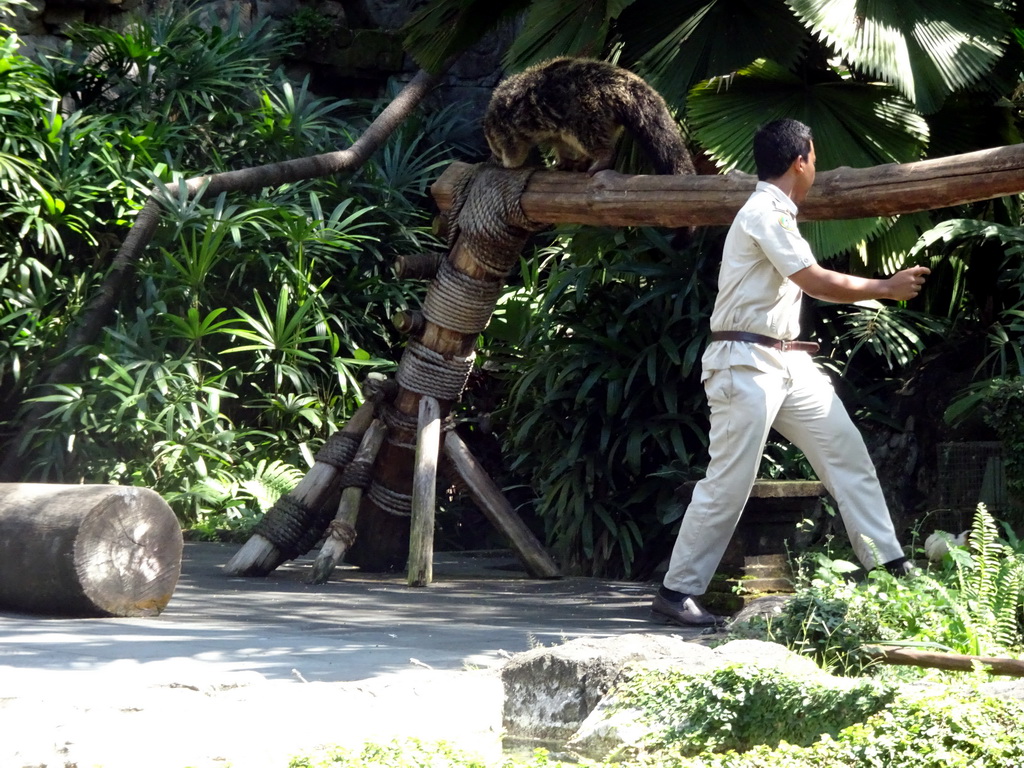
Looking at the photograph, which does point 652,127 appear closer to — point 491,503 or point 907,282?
point 907,282

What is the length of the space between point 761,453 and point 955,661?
1824 millimetres

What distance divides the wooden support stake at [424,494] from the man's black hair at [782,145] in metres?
2.25

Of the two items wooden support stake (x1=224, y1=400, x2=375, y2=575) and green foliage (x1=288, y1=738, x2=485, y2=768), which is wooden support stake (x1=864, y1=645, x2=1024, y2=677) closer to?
green foliage (x1=288, y1=738, x2=485, y2=768)

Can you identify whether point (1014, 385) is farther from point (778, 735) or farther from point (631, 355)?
point (778, 735)

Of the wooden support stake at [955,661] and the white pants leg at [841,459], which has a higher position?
the white pants leg at [841,459]

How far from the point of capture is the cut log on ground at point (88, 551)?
474cm

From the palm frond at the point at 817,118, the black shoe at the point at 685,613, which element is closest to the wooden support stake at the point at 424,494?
the black shoe at the point at 685,613

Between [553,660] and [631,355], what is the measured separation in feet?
12.6

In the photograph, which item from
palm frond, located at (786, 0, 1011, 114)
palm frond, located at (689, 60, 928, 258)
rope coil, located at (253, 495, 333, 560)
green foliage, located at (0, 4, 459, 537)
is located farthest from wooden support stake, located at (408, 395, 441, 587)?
green foliage, located at (0, 4, 459, 537)

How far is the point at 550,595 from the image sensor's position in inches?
242

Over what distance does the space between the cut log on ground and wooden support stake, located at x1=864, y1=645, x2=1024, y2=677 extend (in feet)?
9.46

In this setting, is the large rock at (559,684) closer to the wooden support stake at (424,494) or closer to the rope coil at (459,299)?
the wooden support stake at (424,494)

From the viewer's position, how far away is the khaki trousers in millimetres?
4703

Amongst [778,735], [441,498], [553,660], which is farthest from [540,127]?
[441,498]
